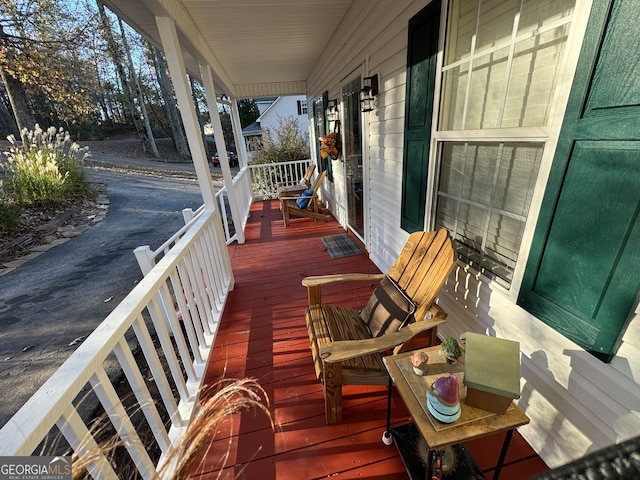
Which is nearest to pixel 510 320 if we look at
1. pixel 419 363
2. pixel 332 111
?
pixel 419 363

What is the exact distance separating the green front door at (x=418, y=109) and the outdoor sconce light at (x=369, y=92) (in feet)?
2.13

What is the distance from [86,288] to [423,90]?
185 inches

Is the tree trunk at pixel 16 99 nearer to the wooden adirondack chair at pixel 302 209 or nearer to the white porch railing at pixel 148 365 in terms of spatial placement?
the wooden adirondack chair at pixel 302 209

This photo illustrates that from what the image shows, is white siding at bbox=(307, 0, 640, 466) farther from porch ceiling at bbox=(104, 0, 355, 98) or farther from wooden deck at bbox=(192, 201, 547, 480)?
porch ceiling at bbox=(104, 0, 355, 98)

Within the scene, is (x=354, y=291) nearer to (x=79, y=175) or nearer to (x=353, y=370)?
(x=353, y=370)

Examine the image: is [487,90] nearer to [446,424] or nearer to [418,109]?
[418,109]

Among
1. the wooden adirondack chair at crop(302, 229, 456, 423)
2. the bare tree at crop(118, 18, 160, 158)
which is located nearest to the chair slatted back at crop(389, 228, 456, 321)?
the wooden adirondack chair at crop(302, 229, 456, 423)

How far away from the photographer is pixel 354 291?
2.77m

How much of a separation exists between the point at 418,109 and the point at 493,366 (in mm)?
1663

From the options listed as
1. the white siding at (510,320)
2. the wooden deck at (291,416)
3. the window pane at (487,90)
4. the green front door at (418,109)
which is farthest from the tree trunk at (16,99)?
the window pane at (487,90)

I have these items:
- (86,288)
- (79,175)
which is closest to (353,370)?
(86,288)

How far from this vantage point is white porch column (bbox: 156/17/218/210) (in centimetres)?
196

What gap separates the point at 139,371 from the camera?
1.17 meters

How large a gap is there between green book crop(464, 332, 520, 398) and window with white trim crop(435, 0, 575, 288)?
0.58 m
